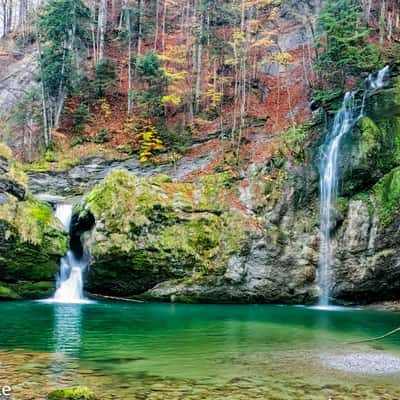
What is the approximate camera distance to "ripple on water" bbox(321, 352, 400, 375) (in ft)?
27.1

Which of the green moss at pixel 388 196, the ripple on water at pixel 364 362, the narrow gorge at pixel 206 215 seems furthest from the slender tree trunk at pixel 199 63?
the ripple on water at pixel 364 362

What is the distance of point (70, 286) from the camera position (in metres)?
19.0

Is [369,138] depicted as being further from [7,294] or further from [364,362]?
[7,294]

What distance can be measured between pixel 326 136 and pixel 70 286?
1157 cm

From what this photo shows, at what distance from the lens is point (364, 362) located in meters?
8.95

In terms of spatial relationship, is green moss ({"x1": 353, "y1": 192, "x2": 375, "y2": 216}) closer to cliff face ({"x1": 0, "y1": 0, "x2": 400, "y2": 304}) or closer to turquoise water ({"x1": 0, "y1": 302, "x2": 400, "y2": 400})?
cliff face ({"x1": 0, "y1": 0, "x2": 400, "y2": 304})

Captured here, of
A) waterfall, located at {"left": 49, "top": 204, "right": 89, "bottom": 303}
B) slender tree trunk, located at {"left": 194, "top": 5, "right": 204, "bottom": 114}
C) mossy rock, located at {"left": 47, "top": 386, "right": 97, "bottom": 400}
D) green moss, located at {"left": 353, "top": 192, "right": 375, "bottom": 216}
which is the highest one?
slender tree trunk, located at {"left": 194, "top": 5, "right": 204, "bottom": 114}

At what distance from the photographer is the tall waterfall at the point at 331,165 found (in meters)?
19.0

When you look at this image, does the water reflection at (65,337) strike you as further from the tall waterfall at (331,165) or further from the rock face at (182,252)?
the tall waterfall at (331,165)

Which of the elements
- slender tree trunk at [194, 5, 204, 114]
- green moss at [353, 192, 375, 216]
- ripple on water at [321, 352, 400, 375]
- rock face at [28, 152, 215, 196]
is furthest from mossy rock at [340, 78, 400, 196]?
ripple on water at [321, 352, 400, 375]

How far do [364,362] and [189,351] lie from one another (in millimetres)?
3210

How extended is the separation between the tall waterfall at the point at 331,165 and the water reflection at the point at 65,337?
8.98 m

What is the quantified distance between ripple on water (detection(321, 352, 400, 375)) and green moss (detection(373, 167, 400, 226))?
935 centimetres

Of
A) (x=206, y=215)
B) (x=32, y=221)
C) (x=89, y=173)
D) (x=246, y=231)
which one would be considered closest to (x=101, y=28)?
(x=89, y=173)
